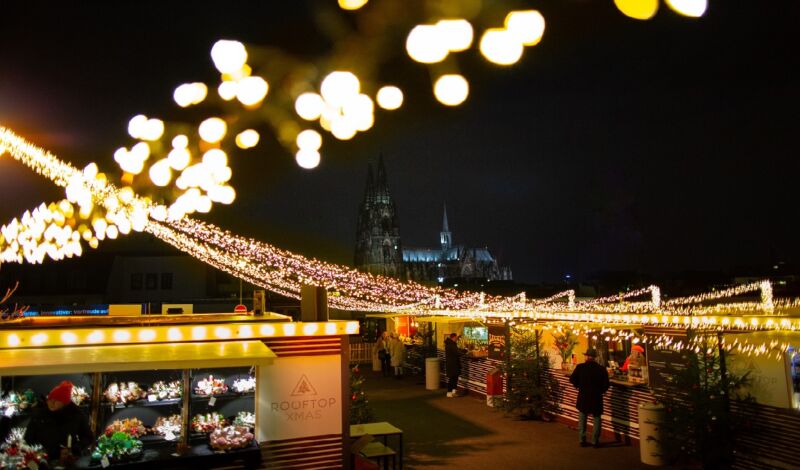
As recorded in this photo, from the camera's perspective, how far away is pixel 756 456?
6781 millimetres

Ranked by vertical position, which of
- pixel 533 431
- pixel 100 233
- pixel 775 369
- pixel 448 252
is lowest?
pixel 533 431

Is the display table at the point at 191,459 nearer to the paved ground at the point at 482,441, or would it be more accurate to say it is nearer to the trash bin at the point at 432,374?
the paved ground at the point at 482,441

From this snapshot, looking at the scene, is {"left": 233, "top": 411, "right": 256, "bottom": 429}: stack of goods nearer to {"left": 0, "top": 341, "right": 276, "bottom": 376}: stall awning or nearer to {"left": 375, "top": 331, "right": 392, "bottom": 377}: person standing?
{"left": 0, "top": 341, "right": 276, "bottom": 376}: stall awning

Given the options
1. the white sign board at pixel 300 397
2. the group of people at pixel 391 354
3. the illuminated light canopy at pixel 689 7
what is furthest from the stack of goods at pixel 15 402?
the group of people at pixel 391 354

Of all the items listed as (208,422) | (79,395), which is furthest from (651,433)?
(79,395)

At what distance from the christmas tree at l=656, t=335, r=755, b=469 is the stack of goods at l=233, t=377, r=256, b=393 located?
5.30 m

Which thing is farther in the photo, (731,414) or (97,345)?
(731,414)

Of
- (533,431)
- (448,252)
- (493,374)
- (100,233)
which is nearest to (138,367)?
(100,233)

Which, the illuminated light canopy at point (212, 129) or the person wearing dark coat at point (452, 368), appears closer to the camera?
the illuminated light canopy at point (212, 129)

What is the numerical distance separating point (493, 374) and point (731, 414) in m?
5.55

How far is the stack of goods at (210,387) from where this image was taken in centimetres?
577

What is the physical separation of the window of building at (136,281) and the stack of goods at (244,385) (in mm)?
32850

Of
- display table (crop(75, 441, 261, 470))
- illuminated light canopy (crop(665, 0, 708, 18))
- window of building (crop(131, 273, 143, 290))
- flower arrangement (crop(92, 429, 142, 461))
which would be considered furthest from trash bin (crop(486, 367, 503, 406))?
window of building (crop(131, 273, 143, 290))

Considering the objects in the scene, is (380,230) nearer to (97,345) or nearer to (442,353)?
(442,353)
